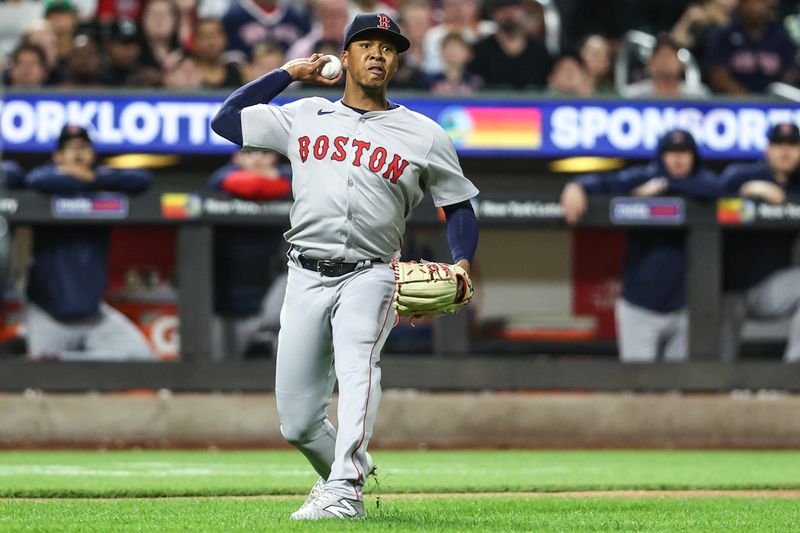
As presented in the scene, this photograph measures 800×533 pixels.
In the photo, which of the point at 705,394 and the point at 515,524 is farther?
the point at 705,394

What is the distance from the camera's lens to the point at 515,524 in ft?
16.8

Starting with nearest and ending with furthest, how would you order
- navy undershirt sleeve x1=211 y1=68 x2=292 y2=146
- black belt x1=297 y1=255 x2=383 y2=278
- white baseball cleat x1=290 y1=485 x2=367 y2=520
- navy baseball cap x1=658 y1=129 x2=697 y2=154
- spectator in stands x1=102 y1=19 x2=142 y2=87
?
white baseball cleat x1=290 y1=485 x2=367 y2=520, black belt x1=297 y1=255 x2=383 y2=278, navy undershirt sleeve x1=211 y1=68 x2=292 y2=146, navy baseball cap x1=658 y1=129 x2=697 y2=154, spectator in stands x1=102 y1=19 x2=142 y2=87

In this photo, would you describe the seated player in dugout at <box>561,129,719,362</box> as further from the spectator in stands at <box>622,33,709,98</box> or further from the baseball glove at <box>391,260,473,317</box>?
the baseball glove at <box>391,260,473,317</box>

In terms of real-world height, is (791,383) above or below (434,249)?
below

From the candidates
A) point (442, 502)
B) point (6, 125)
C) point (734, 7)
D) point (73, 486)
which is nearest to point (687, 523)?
point (442, 502)

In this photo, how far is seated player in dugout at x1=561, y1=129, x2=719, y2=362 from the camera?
10.2 meters

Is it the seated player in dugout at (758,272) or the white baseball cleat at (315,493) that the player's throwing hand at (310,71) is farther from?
the seated player in dugout at (758,272)

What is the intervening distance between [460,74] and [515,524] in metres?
7.22

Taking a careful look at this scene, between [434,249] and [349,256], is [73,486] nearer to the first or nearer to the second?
[349,256]

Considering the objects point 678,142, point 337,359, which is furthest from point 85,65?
point 337,359

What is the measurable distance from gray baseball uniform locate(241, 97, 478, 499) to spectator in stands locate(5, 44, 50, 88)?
20.3 ft

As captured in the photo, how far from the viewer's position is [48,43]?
11883mm

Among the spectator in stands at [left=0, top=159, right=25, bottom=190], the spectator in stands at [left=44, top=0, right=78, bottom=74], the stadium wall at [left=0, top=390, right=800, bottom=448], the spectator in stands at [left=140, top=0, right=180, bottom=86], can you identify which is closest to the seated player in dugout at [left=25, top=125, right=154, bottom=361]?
the spectator in stands at [left=0, top=159, right=25, bottom=190]

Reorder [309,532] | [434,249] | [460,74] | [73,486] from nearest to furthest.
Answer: [309,532], [73,486], [434,249], [460,74]
